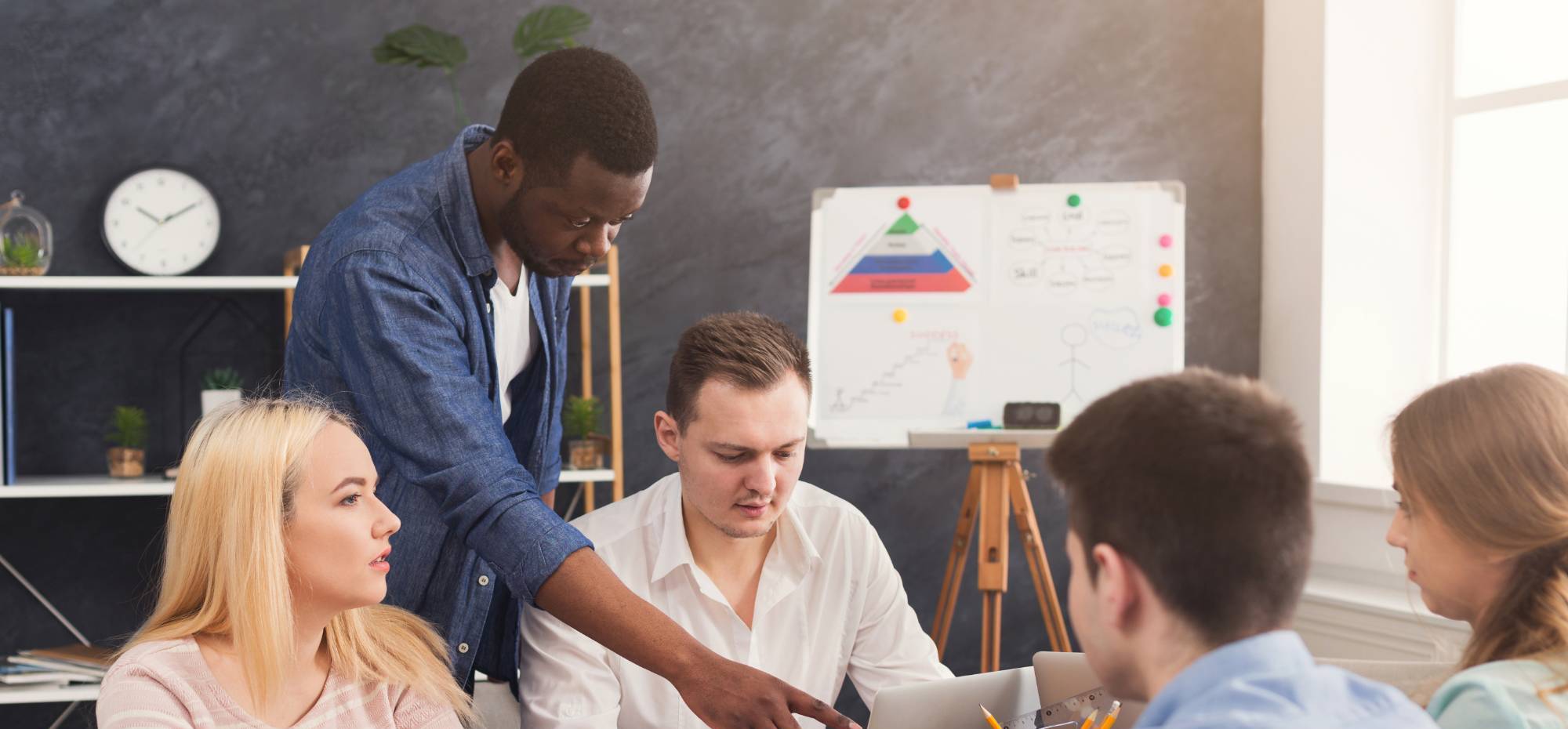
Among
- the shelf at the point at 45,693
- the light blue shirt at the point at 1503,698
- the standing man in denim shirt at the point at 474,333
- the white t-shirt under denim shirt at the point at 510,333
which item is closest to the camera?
the light blue shirt at the point at 1503,698

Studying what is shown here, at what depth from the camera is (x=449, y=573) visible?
179 centimetres

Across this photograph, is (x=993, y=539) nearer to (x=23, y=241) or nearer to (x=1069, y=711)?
(x=1069, y=711)

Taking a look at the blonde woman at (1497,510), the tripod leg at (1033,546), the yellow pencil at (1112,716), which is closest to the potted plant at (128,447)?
the tripod leg at (1033,546)

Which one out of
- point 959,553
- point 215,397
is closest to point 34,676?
point 215,397

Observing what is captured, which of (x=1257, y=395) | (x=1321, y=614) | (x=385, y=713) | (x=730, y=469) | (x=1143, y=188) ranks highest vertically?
(x=1143, y=188)

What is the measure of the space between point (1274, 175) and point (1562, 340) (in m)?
0.92

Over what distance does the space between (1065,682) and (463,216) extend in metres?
0.99

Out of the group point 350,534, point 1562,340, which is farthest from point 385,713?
point 1562,340

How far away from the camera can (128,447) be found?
326cm

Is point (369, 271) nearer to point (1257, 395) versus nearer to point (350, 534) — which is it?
point (350, 534)

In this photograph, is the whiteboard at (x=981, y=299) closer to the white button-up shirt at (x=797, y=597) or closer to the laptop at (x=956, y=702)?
the white button-up shirt at (x=797, y=597)

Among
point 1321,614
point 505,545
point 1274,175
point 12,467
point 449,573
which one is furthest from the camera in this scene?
point 1274,175

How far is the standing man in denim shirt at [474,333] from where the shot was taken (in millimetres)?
1518

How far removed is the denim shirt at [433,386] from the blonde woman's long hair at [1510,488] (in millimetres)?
935
